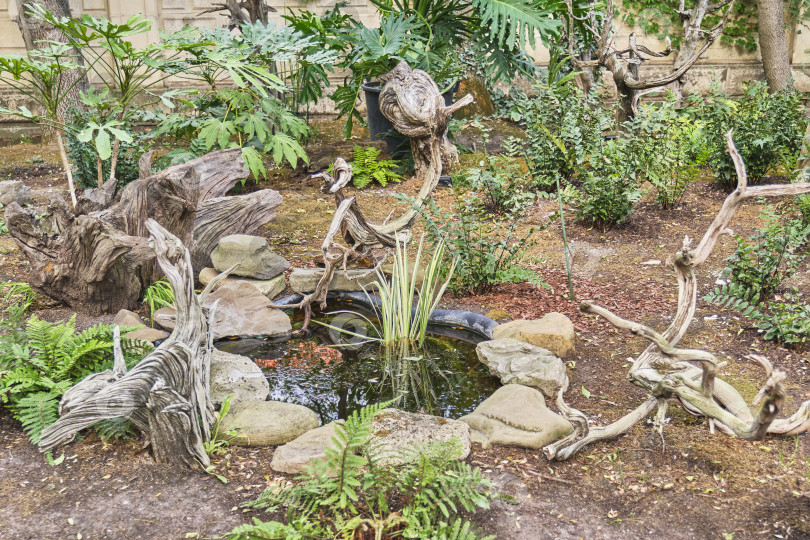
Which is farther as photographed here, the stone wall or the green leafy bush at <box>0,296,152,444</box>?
the stone wall

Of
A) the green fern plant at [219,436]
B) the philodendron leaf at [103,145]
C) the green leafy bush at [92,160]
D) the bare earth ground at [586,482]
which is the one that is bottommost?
the bare earth ground at [586,482]

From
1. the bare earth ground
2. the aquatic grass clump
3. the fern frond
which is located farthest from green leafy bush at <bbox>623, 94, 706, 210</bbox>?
the fern frond

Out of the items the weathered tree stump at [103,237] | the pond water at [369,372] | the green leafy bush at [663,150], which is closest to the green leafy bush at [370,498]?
the pond water at [369,372]

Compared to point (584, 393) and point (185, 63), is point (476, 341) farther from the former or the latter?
point (185, 63)

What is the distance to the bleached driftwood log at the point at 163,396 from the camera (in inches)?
108

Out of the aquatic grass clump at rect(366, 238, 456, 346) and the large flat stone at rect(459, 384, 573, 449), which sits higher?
the aquatic grass clump at rect(366, 238, 456, 346)

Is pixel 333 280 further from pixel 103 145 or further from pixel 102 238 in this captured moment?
pixel 103 145

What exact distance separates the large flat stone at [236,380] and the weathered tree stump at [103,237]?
1.07m

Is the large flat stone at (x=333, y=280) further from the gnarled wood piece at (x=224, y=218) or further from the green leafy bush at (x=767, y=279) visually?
the green leafy bush at (x=767, y=279)

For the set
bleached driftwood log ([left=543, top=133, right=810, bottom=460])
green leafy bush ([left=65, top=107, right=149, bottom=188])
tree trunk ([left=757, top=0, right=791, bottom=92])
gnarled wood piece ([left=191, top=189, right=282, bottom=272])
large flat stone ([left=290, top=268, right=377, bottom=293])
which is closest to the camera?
bleached driftwood log ([left=543, top=133, right=810, bottom=460])

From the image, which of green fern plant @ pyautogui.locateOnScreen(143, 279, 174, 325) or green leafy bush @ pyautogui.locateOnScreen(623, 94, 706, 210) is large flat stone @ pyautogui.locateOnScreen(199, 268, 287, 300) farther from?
green leafy bush @ pyautogui.locateOnScreen(623, 94, 706, 210)

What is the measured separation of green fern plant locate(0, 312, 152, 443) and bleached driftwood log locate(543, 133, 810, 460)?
2.10 metres

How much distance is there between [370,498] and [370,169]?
16.7ft

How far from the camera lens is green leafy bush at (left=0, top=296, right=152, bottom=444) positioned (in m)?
3.01
